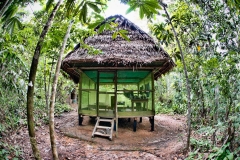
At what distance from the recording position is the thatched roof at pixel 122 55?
19.4ft

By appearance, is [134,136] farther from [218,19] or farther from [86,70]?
[218,19]

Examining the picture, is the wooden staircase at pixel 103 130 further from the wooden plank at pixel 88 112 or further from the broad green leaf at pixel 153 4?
the broad green leaf at pixel 153 4

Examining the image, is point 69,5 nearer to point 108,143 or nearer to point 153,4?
point 153,4

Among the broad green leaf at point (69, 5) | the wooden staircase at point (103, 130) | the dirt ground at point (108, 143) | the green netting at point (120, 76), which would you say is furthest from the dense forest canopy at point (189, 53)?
the wooden staircase at point (103, 130)

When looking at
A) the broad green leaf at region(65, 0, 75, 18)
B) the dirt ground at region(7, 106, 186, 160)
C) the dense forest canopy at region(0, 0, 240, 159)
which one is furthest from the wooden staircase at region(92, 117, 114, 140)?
the broad green leaf at region(65, 0, 75, 18)

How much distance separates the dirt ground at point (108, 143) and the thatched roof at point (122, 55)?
6.92ft

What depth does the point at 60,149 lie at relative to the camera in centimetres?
452

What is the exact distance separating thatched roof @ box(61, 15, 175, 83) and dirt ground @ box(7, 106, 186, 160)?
211cm

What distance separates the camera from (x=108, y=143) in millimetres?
5426

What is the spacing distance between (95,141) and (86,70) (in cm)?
265

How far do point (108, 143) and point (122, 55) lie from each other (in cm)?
257

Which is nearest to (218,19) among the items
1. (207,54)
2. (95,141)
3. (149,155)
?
(207,54)

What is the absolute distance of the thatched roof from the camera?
5.93 meters

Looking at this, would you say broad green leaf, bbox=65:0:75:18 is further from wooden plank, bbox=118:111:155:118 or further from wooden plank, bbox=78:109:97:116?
wooden plank, bbox=78:109:97:116
